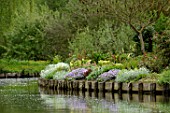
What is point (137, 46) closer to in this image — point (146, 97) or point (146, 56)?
point (146, 56)

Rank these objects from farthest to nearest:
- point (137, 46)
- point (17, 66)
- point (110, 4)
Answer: point (17, 66), point (110, 4), point (137, 46)

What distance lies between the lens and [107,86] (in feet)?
92.7

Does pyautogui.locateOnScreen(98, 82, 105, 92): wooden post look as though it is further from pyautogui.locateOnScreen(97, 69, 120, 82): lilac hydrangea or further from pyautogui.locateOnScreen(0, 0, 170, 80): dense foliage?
pyautogui.locateOnScreen(0, 0, 170, 80): dense foliage

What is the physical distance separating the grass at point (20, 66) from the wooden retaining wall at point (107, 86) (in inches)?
1058

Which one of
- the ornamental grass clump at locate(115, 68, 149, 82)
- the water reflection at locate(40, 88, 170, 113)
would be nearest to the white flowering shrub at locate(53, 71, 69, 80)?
the ornamental grass clump at locate(115, 68, 149, 82)

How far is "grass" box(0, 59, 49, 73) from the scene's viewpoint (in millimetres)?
61725

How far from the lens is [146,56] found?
3050 centimetres

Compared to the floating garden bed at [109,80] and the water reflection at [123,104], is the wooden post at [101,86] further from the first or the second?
the water reflection at [123,104]

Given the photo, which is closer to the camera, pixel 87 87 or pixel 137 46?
pixel 87 87

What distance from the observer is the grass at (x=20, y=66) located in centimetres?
6172

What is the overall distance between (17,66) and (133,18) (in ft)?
80.7

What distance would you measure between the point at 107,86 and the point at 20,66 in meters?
35.5

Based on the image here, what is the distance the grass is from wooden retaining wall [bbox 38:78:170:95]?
88.2ft

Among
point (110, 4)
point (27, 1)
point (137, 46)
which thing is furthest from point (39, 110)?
point (27, 1)
